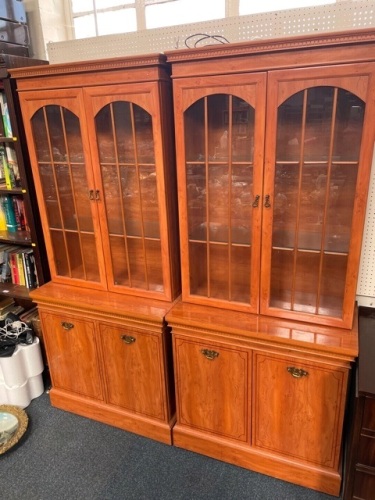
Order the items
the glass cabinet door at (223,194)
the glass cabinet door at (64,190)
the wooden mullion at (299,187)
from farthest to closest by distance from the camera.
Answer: the glass cabinet door at (64,190)
the glass cabinet door at (223,194)
the wooden mullion at (299,187)

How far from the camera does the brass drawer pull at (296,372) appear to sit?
1.67m

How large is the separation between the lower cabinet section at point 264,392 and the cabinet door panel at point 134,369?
0.39 ft

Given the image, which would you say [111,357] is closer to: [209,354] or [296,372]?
[209,354]

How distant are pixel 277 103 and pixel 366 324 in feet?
3.63

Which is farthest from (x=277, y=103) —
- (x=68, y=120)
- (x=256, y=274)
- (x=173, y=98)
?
(x=68, y=120)

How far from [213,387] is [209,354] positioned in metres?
0.20

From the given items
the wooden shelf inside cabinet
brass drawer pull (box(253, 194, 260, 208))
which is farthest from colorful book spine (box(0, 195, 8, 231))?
brass drawer pull (box(253, 194, 260, 208))

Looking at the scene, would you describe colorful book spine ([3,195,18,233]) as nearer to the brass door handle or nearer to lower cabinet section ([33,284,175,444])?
lower cabinet section ([33,284,175,444])

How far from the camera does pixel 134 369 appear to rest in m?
2.07

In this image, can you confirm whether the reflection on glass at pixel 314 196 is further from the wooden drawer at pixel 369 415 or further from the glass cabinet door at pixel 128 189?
the glass cabinet door at pixel 128 189

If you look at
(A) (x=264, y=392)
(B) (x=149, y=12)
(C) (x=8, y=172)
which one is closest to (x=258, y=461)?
(A) (x=264, y=392)

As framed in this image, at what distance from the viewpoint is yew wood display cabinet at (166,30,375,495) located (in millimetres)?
1470

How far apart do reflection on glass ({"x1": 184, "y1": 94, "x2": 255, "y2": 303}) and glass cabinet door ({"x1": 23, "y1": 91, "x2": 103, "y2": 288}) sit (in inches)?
23.1

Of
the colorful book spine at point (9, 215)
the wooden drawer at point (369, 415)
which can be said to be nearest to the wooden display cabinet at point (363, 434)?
the wooden drawer at point (369, 415)
